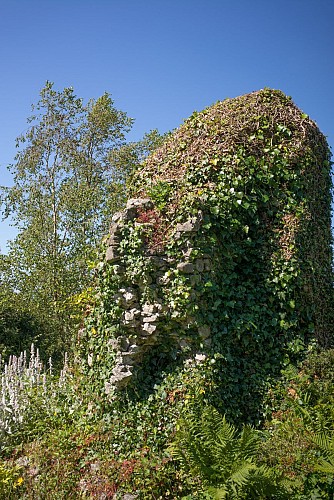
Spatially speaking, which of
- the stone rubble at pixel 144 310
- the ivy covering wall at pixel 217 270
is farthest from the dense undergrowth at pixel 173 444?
the stone rubble at pixel 144 310

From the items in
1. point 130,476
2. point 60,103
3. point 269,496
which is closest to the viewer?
point 269,496

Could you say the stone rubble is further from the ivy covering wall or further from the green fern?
the green fern

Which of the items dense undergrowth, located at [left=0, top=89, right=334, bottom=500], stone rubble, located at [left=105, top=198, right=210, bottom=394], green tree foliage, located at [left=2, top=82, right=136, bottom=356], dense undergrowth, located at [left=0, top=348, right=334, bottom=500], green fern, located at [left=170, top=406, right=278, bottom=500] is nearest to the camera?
green fern, located at [left=170, top=406, right=278, bottom=500]

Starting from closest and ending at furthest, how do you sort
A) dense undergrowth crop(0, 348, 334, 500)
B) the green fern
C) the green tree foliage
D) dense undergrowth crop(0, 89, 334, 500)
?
the green fern → dense undergrowth crop(0, 348, 334, 500) → dense undergrowth crop(0, 89, 334, 500) → the green tree foliage

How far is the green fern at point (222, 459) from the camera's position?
4.53 metres

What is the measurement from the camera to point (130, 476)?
18.7 ft

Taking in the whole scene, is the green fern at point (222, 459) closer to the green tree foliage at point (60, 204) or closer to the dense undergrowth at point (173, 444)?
the dense undergrowth at point (173, 444)

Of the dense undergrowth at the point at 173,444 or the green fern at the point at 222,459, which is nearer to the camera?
the green fern at the point at 222,459

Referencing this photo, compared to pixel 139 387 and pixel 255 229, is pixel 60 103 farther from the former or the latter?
pixel 139 387

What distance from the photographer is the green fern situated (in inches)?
178

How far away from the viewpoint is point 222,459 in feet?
15.7

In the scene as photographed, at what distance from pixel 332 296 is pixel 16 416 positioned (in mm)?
5071

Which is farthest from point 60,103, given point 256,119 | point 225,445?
point 225,445

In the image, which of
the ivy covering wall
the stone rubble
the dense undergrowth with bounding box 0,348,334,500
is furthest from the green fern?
the stone rubble
